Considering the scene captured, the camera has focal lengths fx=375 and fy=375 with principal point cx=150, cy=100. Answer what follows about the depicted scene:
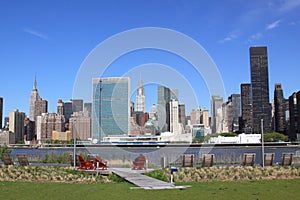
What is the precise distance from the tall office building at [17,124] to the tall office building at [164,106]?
311ft

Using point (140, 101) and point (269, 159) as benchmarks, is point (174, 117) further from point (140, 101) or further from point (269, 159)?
point (269, 159)

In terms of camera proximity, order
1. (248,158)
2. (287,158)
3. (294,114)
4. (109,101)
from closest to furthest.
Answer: (248,158)
(287,158)
(109,101)
(294,114)

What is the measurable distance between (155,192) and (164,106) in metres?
49.9

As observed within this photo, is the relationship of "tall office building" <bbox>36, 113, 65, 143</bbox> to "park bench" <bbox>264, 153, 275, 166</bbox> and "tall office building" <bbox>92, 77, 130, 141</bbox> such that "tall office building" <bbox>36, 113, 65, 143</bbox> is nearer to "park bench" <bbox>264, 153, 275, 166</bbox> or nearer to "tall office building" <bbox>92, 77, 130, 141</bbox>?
"tall office building" <bbox>92, 77, 130, 141</bbox>

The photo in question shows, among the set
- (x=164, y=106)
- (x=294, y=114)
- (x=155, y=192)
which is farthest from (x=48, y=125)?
(x=155, y=192)

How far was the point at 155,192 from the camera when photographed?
12281mm

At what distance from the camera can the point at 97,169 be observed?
63.2 feet

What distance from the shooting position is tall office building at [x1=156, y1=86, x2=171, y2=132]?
4954 cm

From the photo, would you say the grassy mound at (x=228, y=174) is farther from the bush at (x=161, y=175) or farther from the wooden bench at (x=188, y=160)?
the wooden bench at (x=188, y=160)

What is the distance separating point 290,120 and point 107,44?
503 feet

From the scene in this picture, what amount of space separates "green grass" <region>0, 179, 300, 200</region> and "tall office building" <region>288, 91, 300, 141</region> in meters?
145

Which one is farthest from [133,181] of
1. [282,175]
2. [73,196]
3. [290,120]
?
[290,120]

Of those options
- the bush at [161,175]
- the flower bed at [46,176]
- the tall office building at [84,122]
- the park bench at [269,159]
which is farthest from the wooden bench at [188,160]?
the tall office building at [84,122]

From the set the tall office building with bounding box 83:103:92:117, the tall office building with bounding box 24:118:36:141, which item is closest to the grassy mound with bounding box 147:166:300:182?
the tall office building with bounding box 83:103:92:117
